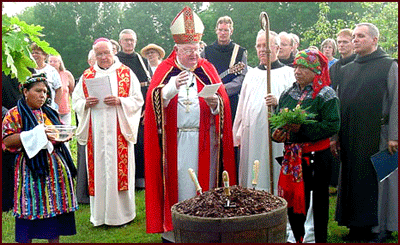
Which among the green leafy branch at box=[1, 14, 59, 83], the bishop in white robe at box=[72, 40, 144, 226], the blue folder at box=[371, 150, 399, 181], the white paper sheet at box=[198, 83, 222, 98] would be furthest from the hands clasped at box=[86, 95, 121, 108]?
the blue folder at box=[371, 150, 399, 181]

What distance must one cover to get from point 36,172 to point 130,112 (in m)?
2.00

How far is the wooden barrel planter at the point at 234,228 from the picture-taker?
372 centimetres

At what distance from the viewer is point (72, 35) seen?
3919 cm

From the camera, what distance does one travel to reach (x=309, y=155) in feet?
17.1

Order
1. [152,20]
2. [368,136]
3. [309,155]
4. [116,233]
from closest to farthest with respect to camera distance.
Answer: [309,155], [368,136], [116,233], [152,20]

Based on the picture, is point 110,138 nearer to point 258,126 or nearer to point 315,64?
point 258,126

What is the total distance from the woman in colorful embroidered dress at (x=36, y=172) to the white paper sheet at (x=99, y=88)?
1393 millimetres

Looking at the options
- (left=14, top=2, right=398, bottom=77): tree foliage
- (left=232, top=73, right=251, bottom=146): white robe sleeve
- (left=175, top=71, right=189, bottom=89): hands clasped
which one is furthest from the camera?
(left=14, top=2, right=398, bottom=77): tree foliage

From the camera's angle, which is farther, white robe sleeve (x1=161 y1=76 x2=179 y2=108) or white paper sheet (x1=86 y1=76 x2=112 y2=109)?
white paper sheet (x1=86 y1=76 x2=112 y2=109)

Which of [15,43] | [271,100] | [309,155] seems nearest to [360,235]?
[309,155]

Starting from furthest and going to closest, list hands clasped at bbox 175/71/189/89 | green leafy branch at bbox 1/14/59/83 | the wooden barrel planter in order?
1. hands clasped at bbox 175/71/189/89
2. the wooden barrel planter
3. green leafy branch at bbox 1/14/59/83

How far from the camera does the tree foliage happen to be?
3519cm

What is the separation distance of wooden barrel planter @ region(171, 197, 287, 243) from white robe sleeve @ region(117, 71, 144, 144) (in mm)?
3076

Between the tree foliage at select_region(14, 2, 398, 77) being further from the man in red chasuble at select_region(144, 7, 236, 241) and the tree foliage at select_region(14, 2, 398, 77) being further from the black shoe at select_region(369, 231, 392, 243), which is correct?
the black shoe at select_region(369, 231, 392, 243)
